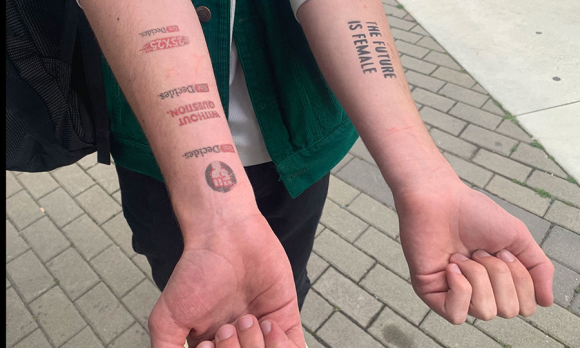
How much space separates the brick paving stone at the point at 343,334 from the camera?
8.28ft

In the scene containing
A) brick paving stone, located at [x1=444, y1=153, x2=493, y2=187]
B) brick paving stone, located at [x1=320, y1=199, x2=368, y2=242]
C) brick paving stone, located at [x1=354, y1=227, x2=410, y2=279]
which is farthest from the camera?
brick paving stone, located at [x1=444, y1=153, x2=493, y2=187]

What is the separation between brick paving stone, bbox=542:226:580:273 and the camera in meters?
2.75

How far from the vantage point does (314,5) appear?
1265 mm

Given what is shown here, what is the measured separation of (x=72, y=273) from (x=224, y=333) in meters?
2.44

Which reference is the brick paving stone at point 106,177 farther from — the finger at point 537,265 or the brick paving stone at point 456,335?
the finger at point 537,265

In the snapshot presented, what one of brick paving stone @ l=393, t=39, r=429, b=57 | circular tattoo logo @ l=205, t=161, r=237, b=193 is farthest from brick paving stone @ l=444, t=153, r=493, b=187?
circular tattoo logo @ l=205, t=161, r=237, b=193

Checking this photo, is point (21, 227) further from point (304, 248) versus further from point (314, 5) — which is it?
point (314, 5)

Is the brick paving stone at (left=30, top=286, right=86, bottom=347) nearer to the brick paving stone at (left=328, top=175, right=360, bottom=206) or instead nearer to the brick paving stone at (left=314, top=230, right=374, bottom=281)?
the brick paving stone at (left=314, top=230, right=374, bottom=281)

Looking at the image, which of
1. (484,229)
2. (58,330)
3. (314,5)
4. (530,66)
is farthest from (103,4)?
(530,66)

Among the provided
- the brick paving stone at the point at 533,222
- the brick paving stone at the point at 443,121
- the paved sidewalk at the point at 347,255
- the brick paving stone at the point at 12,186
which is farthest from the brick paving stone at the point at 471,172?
the brick paving stone at the point at 12,186

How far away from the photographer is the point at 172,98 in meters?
1.07

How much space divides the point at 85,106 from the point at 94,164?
8.81ft

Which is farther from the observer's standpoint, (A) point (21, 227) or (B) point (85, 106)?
(A) point (21, 227)

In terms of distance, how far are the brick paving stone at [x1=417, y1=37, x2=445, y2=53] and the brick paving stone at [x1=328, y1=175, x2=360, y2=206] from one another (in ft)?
7.91
